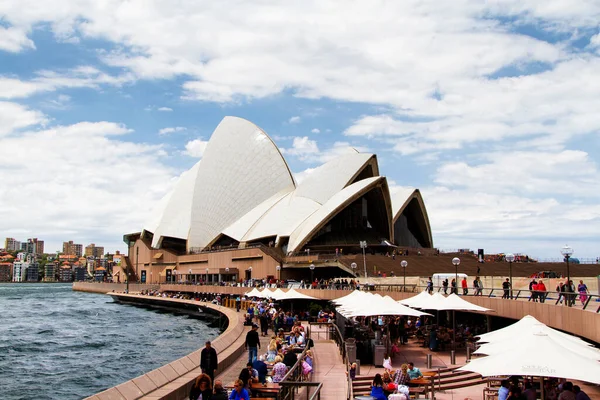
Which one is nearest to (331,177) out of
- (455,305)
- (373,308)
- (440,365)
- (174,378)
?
(455,305)

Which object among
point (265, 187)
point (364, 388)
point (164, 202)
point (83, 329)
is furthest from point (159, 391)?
point (164, 202)

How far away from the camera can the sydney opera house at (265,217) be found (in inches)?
2067

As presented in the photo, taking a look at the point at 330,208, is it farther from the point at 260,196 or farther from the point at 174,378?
the point at 174,378

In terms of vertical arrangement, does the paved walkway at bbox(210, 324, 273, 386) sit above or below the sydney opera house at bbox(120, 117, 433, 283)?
below

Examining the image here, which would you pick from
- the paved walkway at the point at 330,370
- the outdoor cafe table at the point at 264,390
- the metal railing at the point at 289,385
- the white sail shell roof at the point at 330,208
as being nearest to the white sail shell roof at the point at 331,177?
the white sail shell roof at the point at 330,208

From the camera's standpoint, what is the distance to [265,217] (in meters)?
60.0

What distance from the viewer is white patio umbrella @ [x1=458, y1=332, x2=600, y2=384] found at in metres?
8.49

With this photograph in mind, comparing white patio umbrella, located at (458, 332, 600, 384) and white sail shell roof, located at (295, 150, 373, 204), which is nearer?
white patio umbrella, located at (458, 332, 600, 384)

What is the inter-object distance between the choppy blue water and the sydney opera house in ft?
47.1

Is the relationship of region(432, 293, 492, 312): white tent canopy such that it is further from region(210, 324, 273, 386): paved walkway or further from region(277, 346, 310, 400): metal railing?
region(277, 346, 310, 400): metal railing

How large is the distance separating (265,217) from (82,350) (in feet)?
115

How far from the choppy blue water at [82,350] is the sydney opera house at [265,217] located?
14.4 metres

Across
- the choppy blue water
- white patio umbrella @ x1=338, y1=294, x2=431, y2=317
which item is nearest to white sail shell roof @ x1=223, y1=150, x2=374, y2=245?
the choppy blue water

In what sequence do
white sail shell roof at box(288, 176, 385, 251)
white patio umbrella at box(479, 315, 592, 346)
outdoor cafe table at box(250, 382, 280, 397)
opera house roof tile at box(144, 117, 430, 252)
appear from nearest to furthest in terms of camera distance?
white patio umbrella at box(479, 315, 592, 346) < outdoor cafe table at box(250, 382, 280, 397) < white sail shell roof at box(288, 176, 385, 251) < opera house roof tile at box(144, 117, 430, 252)
